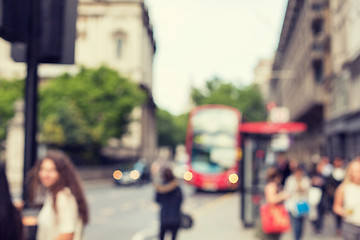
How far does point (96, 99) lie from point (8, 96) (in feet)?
31.7

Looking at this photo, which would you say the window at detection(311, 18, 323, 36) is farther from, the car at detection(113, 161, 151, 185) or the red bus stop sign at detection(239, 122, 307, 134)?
the red bus stop sign at detection(239, 122, 307, 134)

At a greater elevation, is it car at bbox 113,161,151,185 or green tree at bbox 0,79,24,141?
green tree at bbox 0,79,24,141

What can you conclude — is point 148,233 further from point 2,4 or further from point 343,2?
point 343,2

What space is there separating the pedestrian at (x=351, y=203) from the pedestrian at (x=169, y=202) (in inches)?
114

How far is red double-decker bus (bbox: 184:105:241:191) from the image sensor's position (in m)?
23.1

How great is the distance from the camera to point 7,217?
8.89ft

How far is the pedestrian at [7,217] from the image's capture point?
2.69 meters

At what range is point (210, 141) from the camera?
76.1ft

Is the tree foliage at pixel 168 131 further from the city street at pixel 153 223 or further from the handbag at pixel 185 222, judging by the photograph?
the handbag at pixel 185 222

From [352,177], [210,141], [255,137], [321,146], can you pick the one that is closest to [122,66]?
[321,146]

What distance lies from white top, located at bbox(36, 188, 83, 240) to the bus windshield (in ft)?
64.4

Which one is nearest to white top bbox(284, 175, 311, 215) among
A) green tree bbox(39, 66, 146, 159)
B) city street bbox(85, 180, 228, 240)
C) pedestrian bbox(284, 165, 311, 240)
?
pedestrian bbox(284, 165, 311, 240)

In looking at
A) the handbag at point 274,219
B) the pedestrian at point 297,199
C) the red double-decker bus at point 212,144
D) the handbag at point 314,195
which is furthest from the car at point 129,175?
the handbag at point 274,219

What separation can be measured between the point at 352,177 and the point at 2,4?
14.6ft
